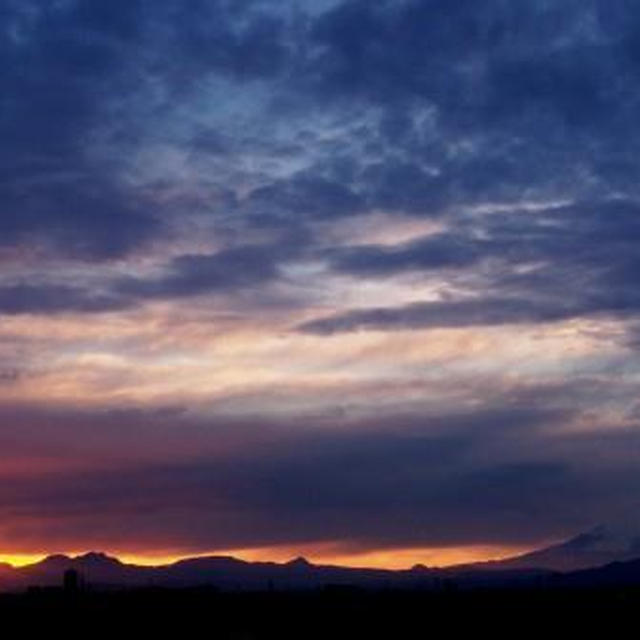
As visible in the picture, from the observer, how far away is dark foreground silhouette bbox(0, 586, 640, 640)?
6322 cm

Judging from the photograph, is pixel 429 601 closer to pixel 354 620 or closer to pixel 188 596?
pixel 354 620

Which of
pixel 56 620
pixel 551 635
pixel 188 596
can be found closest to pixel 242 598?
pixel 188 596

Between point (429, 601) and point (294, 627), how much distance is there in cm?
682

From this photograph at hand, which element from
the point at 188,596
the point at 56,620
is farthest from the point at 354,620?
the point at 56,620

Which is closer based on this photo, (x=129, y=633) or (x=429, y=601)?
(x=129, y=633)

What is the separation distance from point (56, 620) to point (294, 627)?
9.82m

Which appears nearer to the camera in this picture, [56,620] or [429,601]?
[56,620]

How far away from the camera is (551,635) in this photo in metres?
65.9

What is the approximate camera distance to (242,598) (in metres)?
66.5

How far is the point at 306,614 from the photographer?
65312 millimetres

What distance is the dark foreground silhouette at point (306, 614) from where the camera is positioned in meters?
63.2

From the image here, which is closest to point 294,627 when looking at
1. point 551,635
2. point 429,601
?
point 429,601

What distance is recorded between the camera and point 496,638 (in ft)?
214

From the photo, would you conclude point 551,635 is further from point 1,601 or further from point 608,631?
point 1,601
